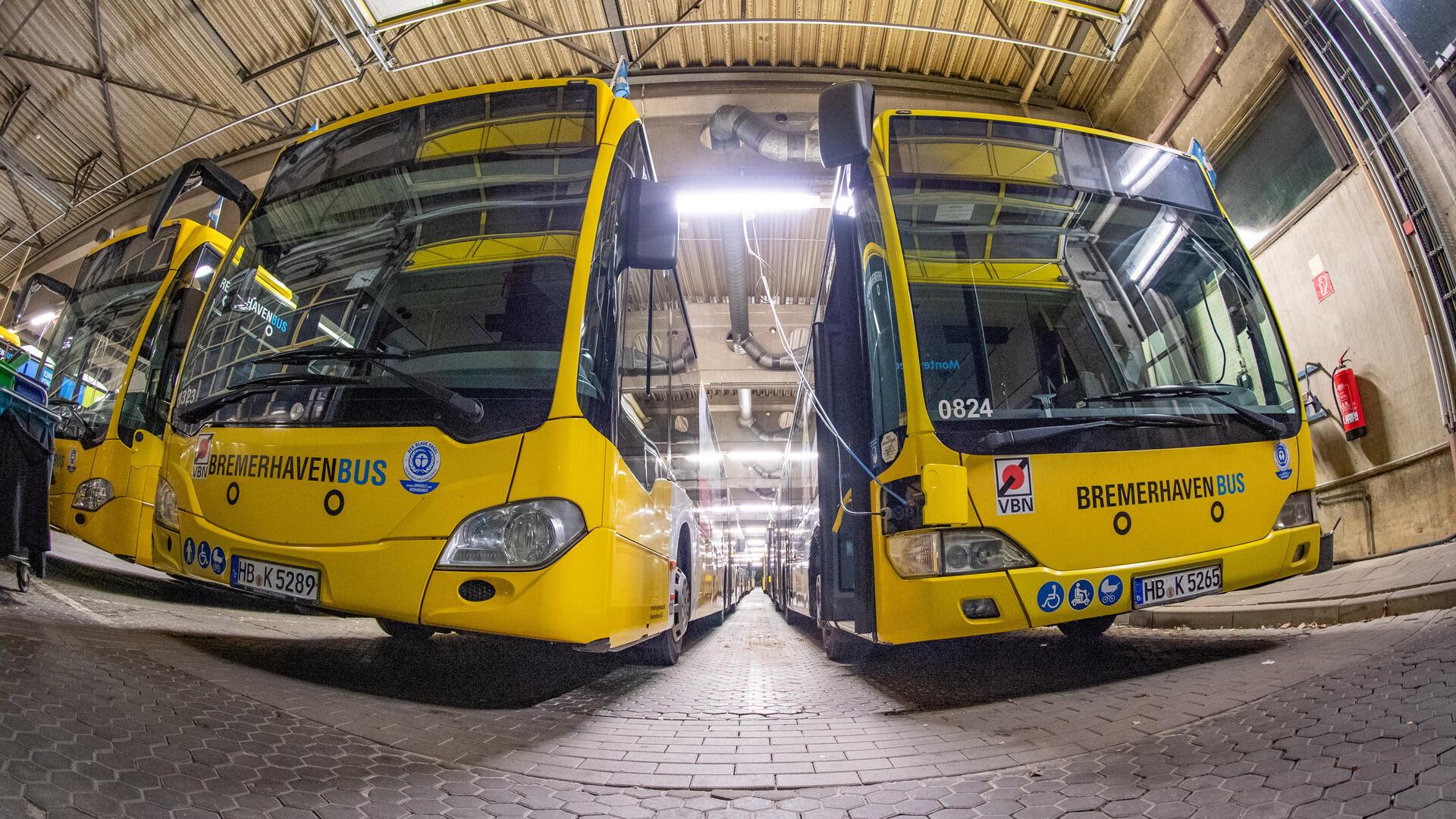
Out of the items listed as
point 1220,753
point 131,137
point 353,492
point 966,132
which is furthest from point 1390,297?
point 131,137

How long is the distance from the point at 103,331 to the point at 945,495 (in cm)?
773

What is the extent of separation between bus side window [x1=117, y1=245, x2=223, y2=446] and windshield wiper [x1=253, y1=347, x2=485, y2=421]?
3610mm

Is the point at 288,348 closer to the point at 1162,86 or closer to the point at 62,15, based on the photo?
the point at 62,15

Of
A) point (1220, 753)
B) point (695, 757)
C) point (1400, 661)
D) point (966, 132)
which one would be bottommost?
point (695, 757)

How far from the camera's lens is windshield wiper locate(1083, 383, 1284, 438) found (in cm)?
286

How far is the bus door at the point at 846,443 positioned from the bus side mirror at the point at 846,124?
762 millimetres

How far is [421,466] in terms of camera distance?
2.35 meters

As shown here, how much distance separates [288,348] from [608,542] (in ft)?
5.86

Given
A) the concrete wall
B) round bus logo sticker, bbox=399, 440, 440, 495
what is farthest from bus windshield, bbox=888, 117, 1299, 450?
the concrete wall

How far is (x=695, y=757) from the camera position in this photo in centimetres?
188

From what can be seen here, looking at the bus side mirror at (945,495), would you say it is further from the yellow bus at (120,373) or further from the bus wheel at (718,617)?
the bus wheel at (718,617)

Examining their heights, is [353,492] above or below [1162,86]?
below

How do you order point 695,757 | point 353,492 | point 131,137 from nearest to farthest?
1. point 695,757
2. point 353,492
3. point 131,137

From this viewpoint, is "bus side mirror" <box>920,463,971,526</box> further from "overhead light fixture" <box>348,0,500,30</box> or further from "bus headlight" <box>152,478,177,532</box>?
"overhead light fixture" <box>348,0,500,30</box>
